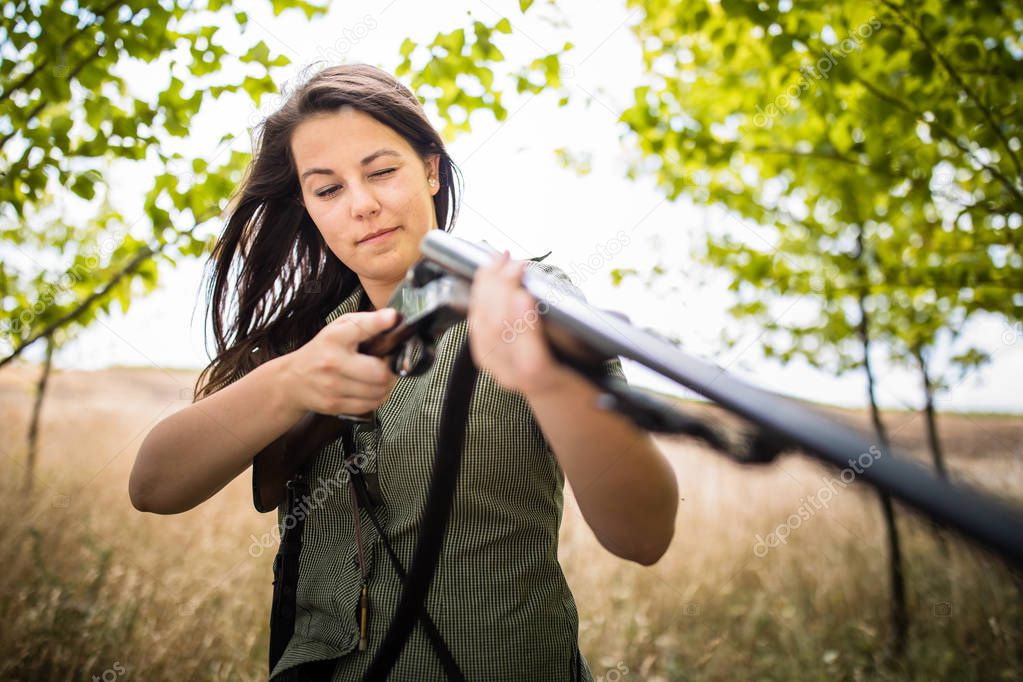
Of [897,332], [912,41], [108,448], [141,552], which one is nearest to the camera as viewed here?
[912,41]

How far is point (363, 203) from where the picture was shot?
5.74 ft

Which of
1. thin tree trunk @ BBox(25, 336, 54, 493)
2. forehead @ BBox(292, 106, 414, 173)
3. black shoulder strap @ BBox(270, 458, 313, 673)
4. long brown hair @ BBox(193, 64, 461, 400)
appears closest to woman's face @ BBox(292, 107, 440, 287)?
forehead @ BBox(292, 106, 414, 173)

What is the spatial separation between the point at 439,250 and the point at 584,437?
47 centimetres

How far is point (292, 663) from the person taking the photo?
1573 millimetres

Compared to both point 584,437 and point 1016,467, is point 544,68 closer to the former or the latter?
point 584,437

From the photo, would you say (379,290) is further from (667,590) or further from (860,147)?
(667,590)

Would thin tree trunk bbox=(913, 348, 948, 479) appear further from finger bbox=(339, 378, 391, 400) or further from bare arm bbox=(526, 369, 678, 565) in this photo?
finger bbox=(339, 378, 391, 400)

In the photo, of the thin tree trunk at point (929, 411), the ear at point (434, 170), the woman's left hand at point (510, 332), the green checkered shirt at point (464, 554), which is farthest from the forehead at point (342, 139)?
the thin tree trunk at point (929, 411)

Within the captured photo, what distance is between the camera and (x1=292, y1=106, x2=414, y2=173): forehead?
1.84 meters

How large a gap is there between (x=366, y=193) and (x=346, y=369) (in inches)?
22.9

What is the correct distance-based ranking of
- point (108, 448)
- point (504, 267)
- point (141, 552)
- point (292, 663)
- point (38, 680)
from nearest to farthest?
point (504, 267) < point (292, 663) < point (38, 680) < point (141, 552) < point (108, 448)

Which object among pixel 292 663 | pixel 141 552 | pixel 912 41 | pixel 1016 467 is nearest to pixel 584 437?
pixel 292 663

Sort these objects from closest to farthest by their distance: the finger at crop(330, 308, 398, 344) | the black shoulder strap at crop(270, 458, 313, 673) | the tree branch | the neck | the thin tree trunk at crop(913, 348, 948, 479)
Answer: the finger at crop(330, 308, 398, 344) < the black shoulder strap at crop(270, 458, 313, 673) < the neck < the tree branch < the thin tree trunk at crop(913, 348, 948, 479)

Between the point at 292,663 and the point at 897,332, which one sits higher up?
the point at 897,332
